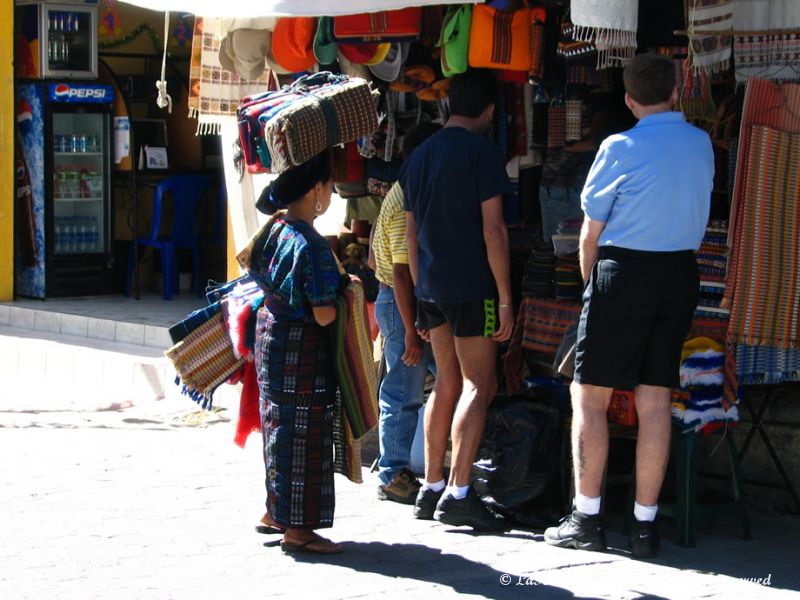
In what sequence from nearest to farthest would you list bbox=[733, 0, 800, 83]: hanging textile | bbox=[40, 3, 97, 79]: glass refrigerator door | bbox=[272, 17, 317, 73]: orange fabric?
bbox=[733, 0, 800, 83]: hanging textile
bbox=[272, 17, 317, 73]: orange fabric
bbox=[40, 3, 97, 79]: glass refrigerator door

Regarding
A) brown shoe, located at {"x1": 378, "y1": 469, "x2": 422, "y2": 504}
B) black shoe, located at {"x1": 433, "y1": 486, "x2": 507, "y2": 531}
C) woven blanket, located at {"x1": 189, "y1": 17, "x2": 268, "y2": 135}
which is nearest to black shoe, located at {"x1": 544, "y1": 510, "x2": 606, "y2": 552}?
black shoe, located at {"x1": 433, "y1": 486, "x2": 507, "y2": 531}

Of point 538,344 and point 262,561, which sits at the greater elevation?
point 538,344

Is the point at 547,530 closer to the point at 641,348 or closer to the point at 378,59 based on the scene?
the point at 641,348

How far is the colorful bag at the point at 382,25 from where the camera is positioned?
6.62 meters

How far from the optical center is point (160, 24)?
13.6 m

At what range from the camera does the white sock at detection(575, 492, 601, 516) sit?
5469mm

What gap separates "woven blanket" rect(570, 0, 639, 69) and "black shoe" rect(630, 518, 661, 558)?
6.28ft

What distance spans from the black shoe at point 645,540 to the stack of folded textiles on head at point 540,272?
4.28 feet

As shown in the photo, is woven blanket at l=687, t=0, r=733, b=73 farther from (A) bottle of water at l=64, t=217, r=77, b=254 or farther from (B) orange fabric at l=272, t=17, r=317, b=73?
(A) bottle of water at l=64, t=217, r=77, b=254

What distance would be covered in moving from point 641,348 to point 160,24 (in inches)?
368

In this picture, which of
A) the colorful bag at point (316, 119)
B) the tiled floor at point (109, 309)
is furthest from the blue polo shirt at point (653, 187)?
the tiled floor at point (109, 309)

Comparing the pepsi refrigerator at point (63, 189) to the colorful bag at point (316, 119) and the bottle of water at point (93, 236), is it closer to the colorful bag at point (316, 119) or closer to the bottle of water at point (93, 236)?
the bottle of water at point (93, 236)

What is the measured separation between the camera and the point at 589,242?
17.5ft

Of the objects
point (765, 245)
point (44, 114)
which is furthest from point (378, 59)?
point (44, 114)
